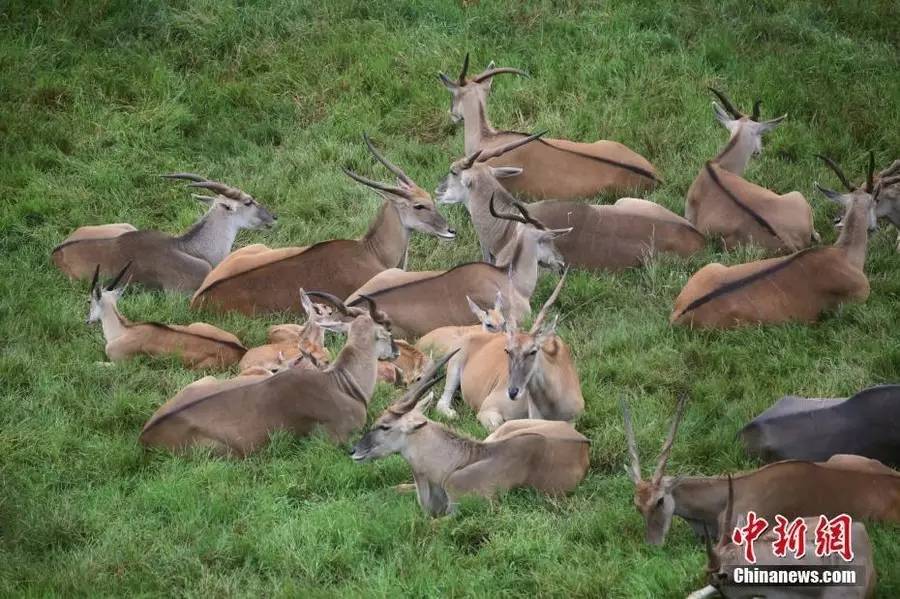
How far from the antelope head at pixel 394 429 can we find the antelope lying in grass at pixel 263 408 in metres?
0.68

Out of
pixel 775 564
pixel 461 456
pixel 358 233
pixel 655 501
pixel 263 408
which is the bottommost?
pixel 358 233

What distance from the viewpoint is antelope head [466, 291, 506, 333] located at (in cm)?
925

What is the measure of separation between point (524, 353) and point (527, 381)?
153mm

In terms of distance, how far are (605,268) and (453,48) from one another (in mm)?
3589

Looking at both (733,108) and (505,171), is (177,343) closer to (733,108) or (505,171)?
(505,171)

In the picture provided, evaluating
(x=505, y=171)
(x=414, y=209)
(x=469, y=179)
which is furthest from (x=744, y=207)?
(x=414, y=209)

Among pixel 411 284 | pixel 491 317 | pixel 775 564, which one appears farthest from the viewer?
pixel 411 284

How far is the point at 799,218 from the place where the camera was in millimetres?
10547

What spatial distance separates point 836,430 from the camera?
24.4ft

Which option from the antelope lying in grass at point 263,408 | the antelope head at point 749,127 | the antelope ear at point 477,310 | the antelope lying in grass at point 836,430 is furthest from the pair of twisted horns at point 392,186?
the antelope lying in grass at point 836,430

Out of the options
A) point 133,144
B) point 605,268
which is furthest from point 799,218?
point 133,144

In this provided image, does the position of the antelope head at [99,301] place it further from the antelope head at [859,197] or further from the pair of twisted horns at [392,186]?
the antelope head at [859,197]

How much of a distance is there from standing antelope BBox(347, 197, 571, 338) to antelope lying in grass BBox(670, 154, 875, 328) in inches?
41.2

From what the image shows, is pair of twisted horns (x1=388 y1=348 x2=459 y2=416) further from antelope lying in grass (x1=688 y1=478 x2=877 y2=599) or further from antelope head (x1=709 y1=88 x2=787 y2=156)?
antelope head (x1=709 y1=88 x2=787 y2=156)
